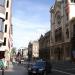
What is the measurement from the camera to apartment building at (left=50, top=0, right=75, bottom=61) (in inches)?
2990

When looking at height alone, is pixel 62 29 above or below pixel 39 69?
above

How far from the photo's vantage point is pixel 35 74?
3142 centimetres

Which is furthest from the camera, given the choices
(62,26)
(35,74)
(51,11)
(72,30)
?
(51,11)

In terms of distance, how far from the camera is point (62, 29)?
84.8 metres

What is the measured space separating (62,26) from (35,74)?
54632 mm

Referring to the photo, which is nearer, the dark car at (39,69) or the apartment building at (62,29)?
the dark car at (39,69)

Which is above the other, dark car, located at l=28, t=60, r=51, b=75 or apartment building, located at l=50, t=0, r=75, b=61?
apartment building, located at l=50, t=0, r=75, b=61

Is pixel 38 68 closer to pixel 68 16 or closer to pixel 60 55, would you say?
pixel 68 16

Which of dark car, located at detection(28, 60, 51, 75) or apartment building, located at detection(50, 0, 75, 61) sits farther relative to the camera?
apartment building, located at detection(50, 0, 75, 61)

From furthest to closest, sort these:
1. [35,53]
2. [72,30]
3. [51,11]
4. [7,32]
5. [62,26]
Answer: [35,53], [51,11], [62,26], [72,30], [7,32]

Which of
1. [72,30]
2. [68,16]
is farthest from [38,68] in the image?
[68,16]

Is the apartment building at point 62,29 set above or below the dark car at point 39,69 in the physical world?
above

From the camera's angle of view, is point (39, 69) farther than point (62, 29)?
No

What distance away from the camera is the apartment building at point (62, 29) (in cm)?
7594
